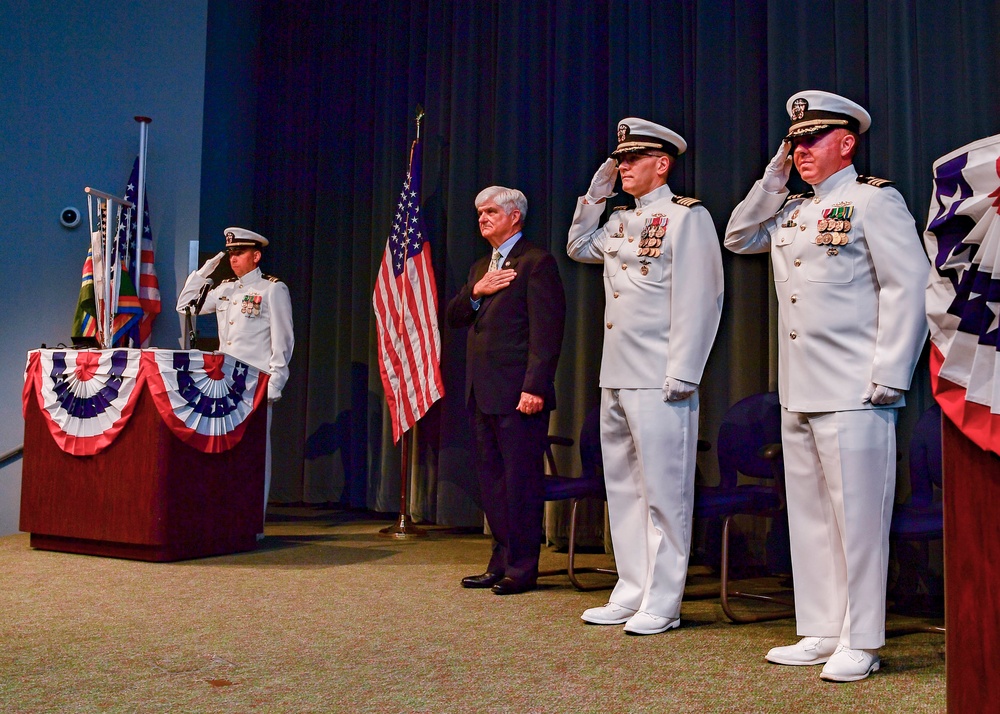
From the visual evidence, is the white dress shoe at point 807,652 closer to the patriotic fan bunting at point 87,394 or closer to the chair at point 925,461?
the chair at point 925,461

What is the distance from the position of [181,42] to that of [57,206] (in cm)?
135

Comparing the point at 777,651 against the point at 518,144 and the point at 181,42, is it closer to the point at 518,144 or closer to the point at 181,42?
the point at 518,144

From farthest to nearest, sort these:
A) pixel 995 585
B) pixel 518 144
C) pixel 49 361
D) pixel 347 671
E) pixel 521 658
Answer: pixel 518 144 < pixel 49 361 < pixel 521 658 < pixel 347 671 < pixel 995 585

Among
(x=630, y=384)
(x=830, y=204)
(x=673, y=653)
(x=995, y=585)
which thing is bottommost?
(x=673, y=653)

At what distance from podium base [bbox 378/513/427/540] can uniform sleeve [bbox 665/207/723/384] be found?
267 cm

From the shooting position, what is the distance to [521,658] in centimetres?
255

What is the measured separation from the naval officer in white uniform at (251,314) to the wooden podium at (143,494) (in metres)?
0.52

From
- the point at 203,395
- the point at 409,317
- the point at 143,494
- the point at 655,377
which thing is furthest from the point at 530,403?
the point at 409,317

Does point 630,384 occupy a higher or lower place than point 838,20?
lower

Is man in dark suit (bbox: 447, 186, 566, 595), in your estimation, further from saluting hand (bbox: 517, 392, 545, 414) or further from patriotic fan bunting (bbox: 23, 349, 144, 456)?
patriotic fan bunting (bbox: 23, 349, 144, 456)

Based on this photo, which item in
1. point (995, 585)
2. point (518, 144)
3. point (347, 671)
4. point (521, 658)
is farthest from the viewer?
point (518, 144)

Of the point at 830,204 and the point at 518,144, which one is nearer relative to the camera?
the point at 830,204

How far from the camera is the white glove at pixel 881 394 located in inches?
94.0

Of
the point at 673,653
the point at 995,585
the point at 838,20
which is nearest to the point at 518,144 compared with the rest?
the point at 838,20
